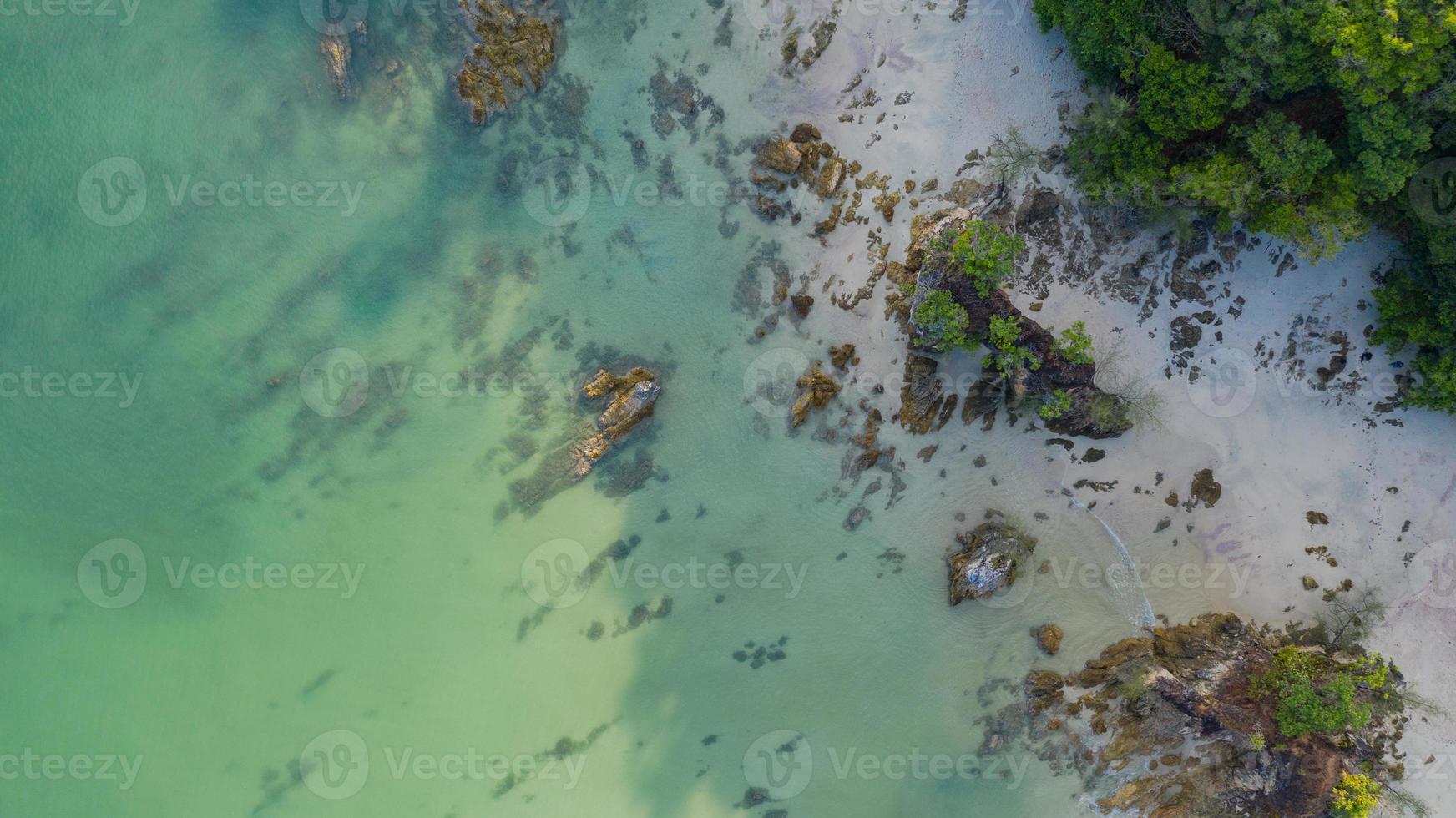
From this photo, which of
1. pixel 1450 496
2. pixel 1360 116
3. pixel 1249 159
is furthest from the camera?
pixel 1450 496

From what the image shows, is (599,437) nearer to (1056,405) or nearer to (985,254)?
(985,254)

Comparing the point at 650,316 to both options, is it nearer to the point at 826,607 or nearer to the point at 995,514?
the point at 826,607

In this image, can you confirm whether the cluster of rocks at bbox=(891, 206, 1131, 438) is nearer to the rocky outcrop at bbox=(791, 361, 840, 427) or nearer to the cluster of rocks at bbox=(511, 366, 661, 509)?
the rocky outcrop at bbox=(791, 361, 840, 427)

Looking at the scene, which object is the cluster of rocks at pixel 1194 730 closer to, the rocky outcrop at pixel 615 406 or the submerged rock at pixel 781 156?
the rocky outcrop at pixel 615 406

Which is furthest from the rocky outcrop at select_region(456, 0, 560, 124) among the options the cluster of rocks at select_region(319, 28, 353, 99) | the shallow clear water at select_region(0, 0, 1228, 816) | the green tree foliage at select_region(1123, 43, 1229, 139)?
the green tree foliage at select_region(1123, 43, 1229, 139)

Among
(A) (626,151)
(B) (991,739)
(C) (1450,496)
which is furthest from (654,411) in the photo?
(C) (1450,496)

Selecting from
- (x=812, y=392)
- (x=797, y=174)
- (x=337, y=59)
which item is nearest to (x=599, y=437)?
(x=812, y=392)
